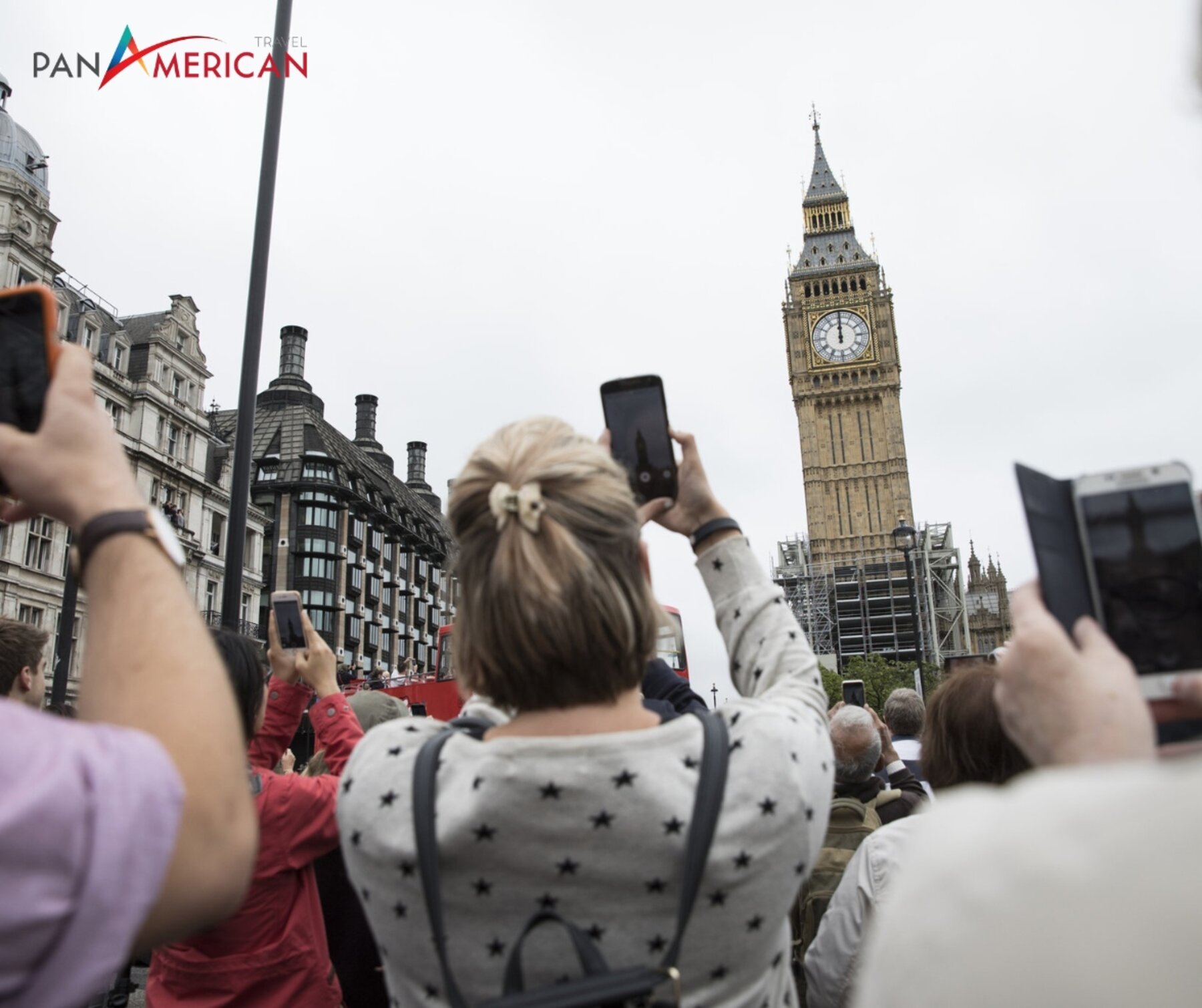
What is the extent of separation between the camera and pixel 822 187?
3684 inches

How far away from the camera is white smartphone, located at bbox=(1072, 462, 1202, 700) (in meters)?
1.21

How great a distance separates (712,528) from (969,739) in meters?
1.22

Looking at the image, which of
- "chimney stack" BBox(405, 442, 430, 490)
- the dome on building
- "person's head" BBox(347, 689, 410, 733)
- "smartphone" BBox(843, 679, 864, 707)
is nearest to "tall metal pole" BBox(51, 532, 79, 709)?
"person's head" BBox(347, 689, 410, 733)

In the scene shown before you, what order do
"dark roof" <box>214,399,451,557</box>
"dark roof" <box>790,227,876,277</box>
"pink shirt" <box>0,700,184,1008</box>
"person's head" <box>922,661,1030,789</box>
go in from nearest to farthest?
"pink shirt" <box>0,700,184,1008</box> → "person's head" <box>922,661,1030,789</box> → "dark roof" <box>214,399,451,557</box> → "dark roof" <box>790,227,876,277</box>

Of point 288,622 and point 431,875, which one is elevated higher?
point 288,622

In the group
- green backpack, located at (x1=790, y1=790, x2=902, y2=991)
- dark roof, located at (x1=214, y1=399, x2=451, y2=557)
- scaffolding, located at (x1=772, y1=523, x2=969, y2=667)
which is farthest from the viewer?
scaffolding, located at (x1=772, y1=523, x2=969, y2=667)

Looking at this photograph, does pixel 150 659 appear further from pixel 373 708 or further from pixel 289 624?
pixel 373 708

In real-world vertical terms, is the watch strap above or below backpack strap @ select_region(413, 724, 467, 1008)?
above

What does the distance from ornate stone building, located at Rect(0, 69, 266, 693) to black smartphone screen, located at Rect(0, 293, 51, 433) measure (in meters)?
30.1

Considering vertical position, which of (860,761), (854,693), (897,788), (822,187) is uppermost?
(822,187)

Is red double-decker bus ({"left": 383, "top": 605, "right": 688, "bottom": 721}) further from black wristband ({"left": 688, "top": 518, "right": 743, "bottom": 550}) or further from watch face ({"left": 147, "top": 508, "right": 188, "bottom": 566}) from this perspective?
watch face ({"left": 147, "top": 508, "right": 188, "bottom": 566})

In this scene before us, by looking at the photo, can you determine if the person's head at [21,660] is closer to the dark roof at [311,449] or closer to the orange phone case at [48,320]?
the orange phone case at [48,320]

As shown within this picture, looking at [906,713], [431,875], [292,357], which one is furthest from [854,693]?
[292,357]

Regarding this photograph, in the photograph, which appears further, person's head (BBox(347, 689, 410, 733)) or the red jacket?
person's head (BBox(347, 689, 410, 733))
